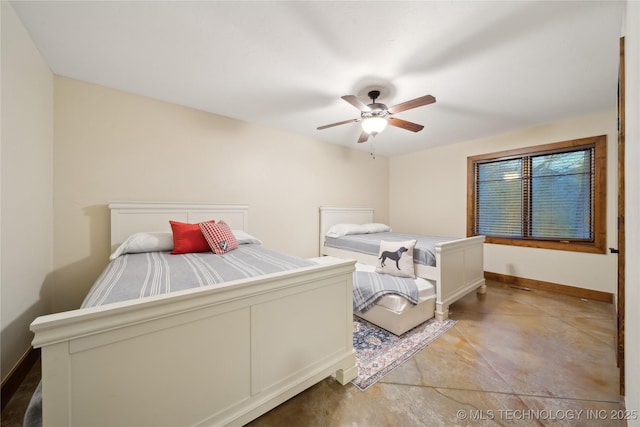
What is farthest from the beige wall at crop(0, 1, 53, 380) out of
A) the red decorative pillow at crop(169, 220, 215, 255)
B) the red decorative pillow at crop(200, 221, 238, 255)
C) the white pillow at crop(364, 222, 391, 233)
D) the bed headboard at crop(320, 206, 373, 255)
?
the white pillow at crop(364, 222, 391, 233)

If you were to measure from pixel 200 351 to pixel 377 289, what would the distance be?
63.0 inches

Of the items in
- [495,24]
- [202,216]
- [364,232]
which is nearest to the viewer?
[495,24]

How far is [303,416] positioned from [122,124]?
2978 mm

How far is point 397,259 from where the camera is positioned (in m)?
2.60

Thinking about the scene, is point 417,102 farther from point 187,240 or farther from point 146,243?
point 146,243

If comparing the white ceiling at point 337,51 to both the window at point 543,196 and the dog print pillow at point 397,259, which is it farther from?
the dog print pillow at point 397,259

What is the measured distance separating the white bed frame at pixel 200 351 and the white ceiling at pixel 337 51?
1572 mm

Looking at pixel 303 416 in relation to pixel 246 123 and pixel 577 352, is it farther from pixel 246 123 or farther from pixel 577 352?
pixel 246 123

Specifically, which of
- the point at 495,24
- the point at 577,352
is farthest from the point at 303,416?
the point at 495,24

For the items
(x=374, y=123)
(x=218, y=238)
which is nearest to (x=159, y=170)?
(x=218, y=238)

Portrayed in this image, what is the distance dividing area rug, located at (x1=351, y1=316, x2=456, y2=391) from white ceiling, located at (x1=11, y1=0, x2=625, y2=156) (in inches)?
90.4

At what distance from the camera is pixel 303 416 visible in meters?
1.28

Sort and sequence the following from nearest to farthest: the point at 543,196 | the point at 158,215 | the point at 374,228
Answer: the point at 158,215, the point at 543,196, the point at 374,228

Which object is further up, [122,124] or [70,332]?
[122,124]
